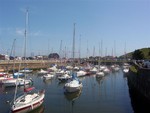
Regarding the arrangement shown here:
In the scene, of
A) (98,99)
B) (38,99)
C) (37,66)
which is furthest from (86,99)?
(37,66)

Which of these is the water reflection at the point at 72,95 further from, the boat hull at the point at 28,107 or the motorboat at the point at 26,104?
the boat hull at the point at 28,107

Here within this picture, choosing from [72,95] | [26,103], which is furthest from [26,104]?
[72,95]

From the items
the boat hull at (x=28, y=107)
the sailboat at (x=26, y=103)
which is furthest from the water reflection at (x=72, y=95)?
the boat hull at (x=28, y=107)

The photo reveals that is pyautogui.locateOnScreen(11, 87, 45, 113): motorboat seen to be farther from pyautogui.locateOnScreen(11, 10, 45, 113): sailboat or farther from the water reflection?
the water reflection

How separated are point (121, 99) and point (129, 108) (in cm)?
588

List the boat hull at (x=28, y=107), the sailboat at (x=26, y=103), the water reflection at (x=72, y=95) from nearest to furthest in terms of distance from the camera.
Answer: the boat hull at (x=28, y=107) < the sailboat at (x=26, y=103) < the water reflection at (x=72, y=95)

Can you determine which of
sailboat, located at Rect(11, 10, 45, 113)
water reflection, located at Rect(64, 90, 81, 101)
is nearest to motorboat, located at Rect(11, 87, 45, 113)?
sailboat, located at Rect(11, 10, 45, 113)

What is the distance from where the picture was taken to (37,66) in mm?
105625

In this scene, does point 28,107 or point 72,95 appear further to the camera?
point 72,95

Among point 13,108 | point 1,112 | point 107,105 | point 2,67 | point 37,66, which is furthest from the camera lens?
point 37,66

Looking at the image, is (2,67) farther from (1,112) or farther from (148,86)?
(148,86)

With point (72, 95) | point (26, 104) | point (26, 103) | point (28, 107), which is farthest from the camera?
point (72, 95)

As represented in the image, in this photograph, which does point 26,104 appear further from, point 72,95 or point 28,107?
point 72,95

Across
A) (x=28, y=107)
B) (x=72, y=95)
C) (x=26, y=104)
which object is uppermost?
(x=26, y=104)
